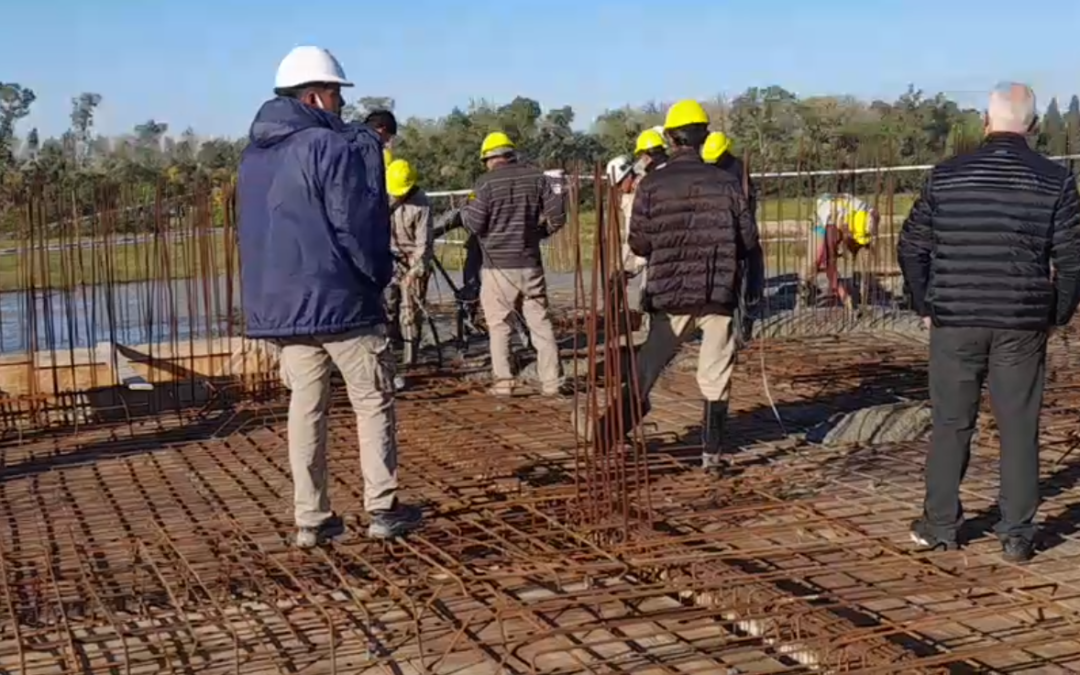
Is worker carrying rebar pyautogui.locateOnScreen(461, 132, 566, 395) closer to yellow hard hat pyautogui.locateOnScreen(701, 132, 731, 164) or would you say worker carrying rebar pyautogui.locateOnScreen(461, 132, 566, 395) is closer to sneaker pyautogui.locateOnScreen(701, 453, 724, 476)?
yellow hard hat pyautogui.locateOnScreen(701, 132, 731, 164)

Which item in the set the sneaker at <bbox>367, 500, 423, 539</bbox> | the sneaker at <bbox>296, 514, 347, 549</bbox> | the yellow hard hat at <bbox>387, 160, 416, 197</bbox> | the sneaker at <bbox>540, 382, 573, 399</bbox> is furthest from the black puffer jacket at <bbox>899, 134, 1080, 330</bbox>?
the yellow hard hat at <bbox>387, 160, 416, 197</bbox>

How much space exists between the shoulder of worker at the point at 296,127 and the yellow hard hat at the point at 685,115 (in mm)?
1781

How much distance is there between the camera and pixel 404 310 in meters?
9.16

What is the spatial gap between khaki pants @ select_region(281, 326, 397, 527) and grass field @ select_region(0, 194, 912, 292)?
1062 millimetres

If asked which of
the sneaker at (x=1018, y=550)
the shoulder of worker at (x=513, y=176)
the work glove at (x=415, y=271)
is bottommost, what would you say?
the sneaker at (x=1018, y=550)

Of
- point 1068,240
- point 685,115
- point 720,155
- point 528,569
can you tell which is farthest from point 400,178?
A: point 1068,240

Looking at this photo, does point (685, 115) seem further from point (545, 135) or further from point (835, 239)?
point (545, 135)

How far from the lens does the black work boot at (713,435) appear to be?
5879 mm

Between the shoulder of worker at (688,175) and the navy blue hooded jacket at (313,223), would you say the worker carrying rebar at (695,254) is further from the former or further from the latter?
the navy blue hooded jacket at (313,223)

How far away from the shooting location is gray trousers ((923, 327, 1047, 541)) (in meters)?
4.58

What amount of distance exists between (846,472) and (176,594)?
2959mm

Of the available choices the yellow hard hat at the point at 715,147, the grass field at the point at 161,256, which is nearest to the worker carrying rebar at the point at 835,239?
the grass field at the point at 161,256

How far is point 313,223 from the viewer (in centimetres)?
461

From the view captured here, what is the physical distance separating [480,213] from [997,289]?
404 cm
